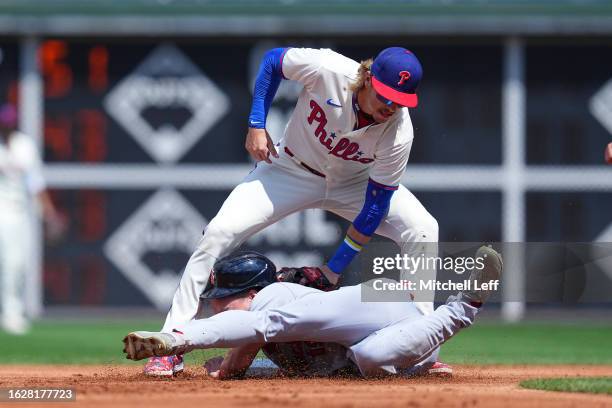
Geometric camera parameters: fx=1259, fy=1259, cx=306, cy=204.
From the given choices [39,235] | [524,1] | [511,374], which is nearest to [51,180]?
[39,235]

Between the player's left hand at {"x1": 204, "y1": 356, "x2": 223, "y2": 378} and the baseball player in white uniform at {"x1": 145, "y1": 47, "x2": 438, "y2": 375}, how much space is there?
14 centimetres

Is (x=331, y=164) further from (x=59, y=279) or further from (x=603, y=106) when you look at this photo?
(x=603, y=106)

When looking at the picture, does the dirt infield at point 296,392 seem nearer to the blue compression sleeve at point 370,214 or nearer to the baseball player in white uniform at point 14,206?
the blue compression sleeve at point 370,214

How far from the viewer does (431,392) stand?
5141 mm

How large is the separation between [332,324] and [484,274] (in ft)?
2.24

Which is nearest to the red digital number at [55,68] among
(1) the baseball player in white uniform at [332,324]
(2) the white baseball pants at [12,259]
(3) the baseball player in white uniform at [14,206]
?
(3) the baseball player in white uniform at [14,206]

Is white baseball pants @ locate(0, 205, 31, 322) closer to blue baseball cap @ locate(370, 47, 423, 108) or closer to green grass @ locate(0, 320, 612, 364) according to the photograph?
green grass @ locate(0, 320, 612, 364)

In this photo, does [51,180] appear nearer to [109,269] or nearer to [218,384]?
[109,269]

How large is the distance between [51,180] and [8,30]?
4.81 feet

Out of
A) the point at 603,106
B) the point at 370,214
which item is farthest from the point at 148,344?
the point at 603,106

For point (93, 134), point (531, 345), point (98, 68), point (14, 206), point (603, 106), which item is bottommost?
point (531, 345)

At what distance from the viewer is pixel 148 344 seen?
5.04 meters

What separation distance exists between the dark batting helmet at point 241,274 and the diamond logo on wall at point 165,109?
6.18 m

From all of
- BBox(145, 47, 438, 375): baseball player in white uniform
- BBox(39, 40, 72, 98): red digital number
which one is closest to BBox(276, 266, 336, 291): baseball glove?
BBox(145, 47, 438, 375): baseball player in white uniform
